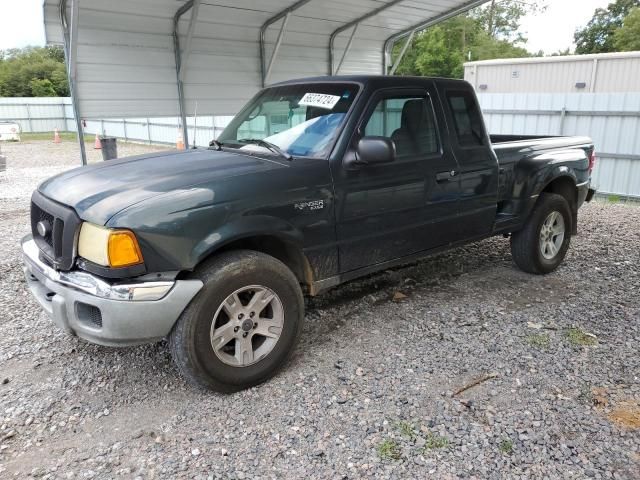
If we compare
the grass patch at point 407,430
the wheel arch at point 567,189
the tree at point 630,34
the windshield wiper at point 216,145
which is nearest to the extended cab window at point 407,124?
the windshield wiper at point 216,145

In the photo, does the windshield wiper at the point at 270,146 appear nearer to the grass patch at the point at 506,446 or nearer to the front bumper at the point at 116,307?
the front bumper at the point at 116,307

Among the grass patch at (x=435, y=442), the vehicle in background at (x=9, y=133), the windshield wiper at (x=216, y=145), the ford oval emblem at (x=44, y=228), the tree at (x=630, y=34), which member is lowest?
the vehicle in background at (x=9, y=133)

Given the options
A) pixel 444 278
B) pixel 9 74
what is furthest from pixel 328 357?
pixel 9 74

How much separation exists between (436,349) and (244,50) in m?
7.47

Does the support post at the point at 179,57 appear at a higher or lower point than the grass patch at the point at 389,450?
higher

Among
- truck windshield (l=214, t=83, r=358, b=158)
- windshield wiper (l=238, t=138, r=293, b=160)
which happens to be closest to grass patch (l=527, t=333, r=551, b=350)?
truck windshield (l=214, t=83, r=358, b=158)

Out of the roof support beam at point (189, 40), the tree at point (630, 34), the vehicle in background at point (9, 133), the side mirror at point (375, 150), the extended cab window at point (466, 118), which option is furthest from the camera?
the tree at point (630, 34)

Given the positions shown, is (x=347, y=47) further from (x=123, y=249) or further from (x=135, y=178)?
(x=123, y=249)

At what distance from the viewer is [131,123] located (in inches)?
1056

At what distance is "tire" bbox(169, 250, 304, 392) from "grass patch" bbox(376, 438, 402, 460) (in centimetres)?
96

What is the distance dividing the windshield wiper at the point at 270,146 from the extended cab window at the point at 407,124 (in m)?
0.73

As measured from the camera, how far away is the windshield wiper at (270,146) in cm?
379

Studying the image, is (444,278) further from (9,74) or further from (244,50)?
(9,74)

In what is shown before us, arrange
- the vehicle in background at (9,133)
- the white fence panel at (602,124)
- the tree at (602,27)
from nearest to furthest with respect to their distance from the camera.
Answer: the white fence panel at (602,124) → the vehicle in background at (9,133) → the tree at (602,27)
